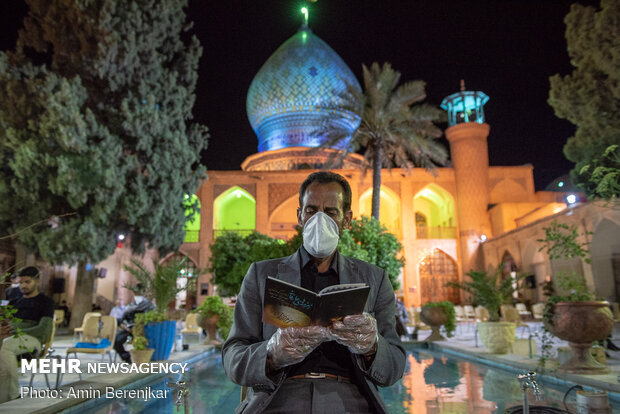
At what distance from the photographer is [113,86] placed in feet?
46.9

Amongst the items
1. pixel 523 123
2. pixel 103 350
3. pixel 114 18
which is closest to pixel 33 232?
pixel 114 18

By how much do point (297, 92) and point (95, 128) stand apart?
16.2 meters

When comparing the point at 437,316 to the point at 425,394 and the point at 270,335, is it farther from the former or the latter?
the point at 270,335

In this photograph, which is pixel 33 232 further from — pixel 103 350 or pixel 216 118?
pixel 216 118

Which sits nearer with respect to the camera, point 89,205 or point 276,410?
point 276,410

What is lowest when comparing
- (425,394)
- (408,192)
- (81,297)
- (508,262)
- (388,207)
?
(425,394)

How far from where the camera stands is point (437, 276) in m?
24.3

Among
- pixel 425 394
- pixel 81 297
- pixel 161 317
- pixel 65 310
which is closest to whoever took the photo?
pixel 425 394

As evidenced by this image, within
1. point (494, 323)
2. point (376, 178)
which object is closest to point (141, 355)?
point (494, 323)

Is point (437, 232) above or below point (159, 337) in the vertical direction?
above

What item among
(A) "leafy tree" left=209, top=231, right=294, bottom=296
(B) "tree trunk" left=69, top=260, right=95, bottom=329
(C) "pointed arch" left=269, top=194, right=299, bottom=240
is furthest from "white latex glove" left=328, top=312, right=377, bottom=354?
(C) "pointed arch" left=269, top=194, right=299, bottom=240

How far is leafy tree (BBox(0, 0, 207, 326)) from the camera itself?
42.2ft

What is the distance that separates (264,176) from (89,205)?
40.5ft

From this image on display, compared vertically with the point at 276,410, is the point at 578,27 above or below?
above
